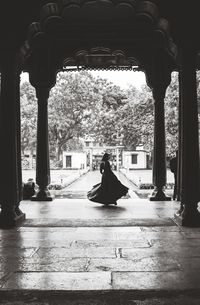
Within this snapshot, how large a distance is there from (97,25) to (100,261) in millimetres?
7193

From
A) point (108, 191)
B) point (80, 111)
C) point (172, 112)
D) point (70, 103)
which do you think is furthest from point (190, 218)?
point (80, 111)

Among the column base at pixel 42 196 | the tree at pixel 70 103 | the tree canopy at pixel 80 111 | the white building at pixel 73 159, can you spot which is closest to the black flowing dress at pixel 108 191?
the column base at pixel 42 196

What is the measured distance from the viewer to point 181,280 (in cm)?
478

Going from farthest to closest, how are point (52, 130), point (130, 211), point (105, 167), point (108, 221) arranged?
point (52, 130) < point (105, 167) < point (130, 211) < point (108, 221)

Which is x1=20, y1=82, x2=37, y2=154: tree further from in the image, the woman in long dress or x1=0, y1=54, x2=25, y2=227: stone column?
x1=0, y1=54, x2=25, y2=227: stone column

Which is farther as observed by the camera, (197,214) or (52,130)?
(52,130)

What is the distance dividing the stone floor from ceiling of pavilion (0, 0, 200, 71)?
395cm

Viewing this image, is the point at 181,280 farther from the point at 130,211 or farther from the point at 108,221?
the point at 130,211

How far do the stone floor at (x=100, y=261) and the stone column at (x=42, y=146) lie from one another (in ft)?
12.1

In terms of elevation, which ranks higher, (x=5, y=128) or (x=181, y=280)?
(x=5, y=128)

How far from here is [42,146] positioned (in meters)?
13.5

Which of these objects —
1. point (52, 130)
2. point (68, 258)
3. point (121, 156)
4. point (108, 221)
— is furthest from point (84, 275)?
point (121, 156)

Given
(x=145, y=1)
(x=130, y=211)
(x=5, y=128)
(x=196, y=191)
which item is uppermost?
(x=145, y=1)

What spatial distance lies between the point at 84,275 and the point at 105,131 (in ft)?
139
